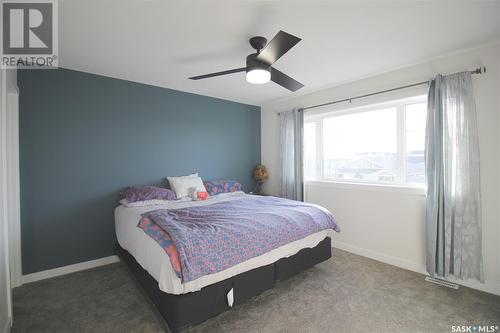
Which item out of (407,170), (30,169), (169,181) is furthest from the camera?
(169,181)

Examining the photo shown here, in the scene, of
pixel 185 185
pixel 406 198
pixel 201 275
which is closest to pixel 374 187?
pixel 406 198

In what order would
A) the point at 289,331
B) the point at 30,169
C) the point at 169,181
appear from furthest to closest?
1. the point at 169,181
2. the point at 30,169
3. the point at 289,331

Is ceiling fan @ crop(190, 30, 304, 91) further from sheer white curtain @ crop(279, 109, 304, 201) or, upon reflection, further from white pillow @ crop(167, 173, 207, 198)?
white pillow @ crop(167, 173, 207, 198)

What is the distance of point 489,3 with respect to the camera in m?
1.68

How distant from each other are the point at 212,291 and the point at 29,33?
2.67 m

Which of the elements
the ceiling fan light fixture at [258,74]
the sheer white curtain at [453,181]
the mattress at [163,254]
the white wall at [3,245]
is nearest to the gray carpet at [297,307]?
the white wall at [3,245]

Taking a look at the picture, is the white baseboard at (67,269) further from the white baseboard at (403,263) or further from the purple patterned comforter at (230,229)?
the white baseboard at (403,263)

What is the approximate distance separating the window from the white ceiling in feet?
1.99

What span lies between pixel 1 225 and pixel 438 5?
3.61m

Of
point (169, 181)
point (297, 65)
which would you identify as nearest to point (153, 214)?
point (169, 181)

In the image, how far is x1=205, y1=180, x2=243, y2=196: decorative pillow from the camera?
3721 millimetres

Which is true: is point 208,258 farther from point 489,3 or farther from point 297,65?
point 489,3

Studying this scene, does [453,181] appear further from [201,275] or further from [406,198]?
[201,275]

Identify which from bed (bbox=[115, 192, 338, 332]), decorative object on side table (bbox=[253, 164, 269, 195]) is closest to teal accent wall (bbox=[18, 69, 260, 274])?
bed (bbox=[115, 192, 338, 332])
